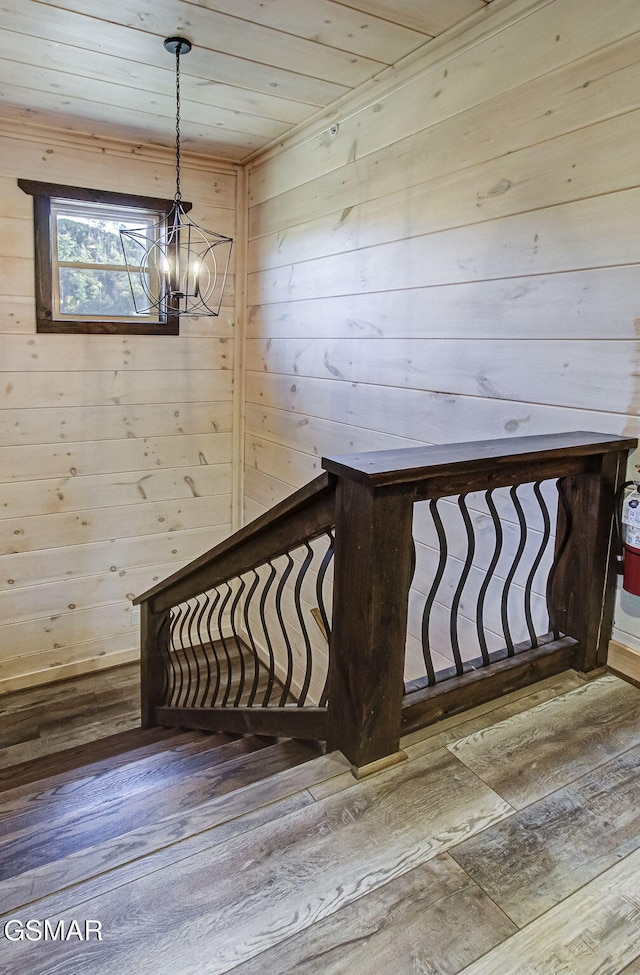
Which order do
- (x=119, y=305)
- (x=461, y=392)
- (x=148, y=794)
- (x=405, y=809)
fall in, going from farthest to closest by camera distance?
(x=119, y=305)
(x=461, y=392)
(x=148, y=794)
(x=405, y=809)

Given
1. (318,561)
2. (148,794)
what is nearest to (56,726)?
(318,561)

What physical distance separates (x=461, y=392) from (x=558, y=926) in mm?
1646

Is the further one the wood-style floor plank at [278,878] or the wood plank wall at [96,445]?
the wood plank wall at [96,445]

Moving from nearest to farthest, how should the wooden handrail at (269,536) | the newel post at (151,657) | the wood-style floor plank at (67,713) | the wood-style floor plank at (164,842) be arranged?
the wood-style floor plank at (164,842) → the wooden handrail at (269,536) → the newel post at (151,657) → the wood-style floor plank at (67,713)

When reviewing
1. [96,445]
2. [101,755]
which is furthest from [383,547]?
[96,445]

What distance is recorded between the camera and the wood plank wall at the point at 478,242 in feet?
5.77

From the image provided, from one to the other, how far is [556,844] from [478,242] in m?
1.80

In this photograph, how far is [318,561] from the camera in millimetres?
3352

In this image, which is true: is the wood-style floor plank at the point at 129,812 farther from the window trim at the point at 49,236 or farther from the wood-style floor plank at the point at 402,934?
the window trim at the point at 49,236

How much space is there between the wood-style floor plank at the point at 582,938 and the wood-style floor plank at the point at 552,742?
9.3 inches

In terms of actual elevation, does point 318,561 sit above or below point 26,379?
below

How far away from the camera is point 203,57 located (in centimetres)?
245

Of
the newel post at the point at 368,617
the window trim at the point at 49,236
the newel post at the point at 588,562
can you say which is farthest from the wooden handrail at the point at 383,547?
the window trim at the point at 49,236

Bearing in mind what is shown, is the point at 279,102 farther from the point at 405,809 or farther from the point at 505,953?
the point at 505,953
